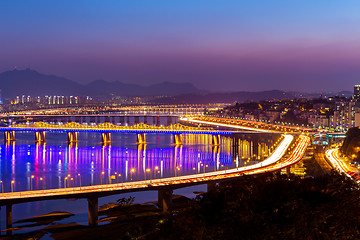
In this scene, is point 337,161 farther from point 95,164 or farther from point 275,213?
point 275,213

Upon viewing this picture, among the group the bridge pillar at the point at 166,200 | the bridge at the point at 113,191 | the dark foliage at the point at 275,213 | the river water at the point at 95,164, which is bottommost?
the river water at the point at 95,164

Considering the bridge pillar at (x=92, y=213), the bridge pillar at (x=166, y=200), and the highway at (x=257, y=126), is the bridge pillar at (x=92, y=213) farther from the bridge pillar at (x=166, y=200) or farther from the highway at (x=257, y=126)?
the highway at (x=257, y=126)

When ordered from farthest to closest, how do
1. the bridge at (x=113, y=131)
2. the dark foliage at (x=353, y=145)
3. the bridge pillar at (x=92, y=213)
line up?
1. the bridge at (x=113, y=131)
2. the dark foliage at (x=353, y=145)
3. the bridge pillar at (x=92, y=213)

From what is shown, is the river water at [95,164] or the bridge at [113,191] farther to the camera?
the river water at [95,164]

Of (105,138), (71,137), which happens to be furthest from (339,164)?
(71,137)

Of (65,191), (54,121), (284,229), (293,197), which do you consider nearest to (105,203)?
(65,191)

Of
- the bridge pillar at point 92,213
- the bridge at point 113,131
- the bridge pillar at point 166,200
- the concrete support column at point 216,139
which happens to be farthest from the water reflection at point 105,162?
the bridge pillar at point 92,213

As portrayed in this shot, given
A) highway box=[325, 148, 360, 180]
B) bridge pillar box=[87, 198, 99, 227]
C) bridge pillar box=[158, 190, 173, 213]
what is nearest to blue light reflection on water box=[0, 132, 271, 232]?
bridge pillar box=[87, 198, 99, 227]

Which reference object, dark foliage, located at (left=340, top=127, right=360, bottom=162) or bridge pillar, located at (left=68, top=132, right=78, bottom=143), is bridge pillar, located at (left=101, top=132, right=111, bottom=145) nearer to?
bridge pillar, located at (left=68, top=132, right=78, bottom=143)

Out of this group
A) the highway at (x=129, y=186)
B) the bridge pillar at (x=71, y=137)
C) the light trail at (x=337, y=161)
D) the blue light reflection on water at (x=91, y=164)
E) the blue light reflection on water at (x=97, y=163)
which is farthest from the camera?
the bridge pillar at (x=71, y=137)
